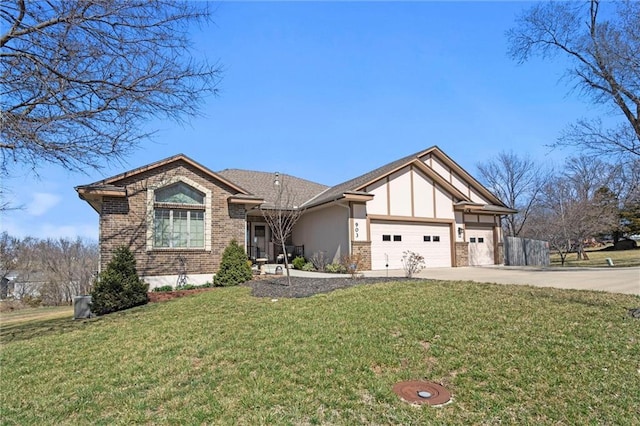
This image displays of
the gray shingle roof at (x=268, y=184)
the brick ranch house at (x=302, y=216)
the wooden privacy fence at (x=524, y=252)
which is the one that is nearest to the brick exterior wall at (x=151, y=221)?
the brick ranch house at (x=302, y=216)

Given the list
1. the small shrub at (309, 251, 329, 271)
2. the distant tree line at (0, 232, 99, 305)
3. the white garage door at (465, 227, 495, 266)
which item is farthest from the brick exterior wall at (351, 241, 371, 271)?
the distant tree line at (0, 232, 99, 305)

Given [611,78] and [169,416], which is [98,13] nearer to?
[169,416]

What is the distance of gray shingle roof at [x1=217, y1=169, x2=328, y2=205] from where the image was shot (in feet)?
75.2

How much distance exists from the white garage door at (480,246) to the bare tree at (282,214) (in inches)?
390

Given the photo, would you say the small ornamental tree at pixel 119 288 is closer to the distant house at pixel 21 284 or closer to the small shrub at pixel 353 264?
the small shrub at pixel 353 264

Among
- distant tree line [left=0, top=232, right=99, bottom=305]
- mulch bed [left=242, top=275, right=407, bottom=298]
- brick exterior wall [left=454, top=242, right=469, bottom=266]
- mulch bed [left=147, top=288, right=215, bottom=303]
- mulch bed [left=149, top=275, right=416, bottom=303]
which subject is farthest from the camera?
distant tree line [left=0, top=232, right=99, bottom=305]

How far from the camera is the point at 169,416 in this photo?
381 centimetres

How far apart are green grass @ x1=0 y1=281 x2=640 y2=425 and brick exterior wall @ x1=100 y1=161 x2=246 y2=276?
18.0ft

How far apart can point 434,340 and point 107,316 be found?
347 inches

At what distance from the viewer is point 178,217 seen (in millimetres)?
14469

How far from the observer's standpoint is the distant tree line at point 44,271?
92.1 feet

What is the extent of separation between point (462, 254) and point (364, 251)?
6.51 metres

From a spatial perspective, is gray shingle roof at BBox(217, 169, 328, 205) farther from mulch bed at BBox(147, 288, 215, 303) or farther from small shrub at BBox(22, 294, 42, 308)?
small shrub at BBox(22, 294, 42, 308)

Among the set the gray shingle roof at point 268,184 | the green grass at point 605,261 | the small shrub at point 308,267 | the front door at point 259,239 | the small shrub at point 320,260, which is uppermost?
the gray shingle roof at point 268,184
